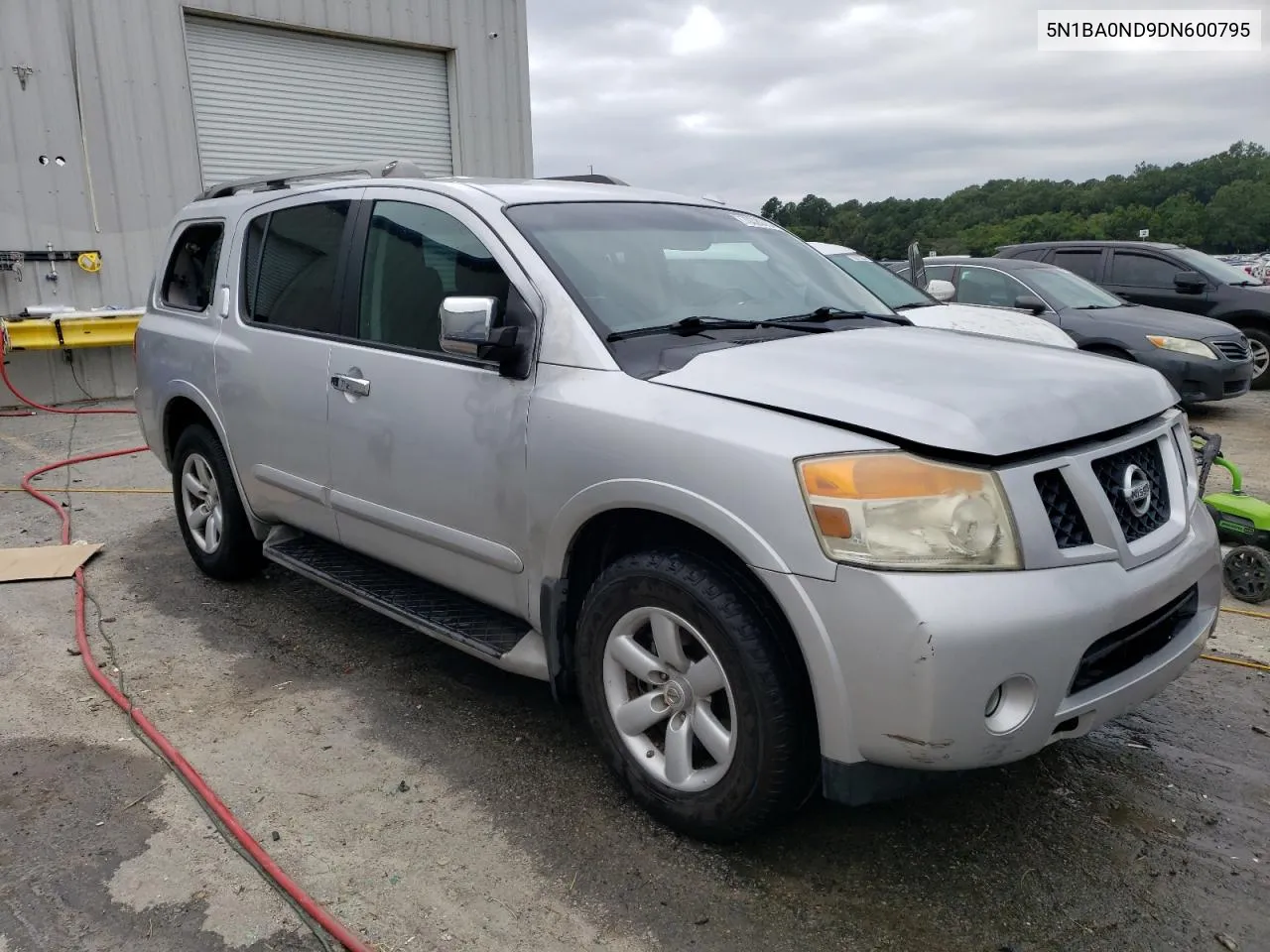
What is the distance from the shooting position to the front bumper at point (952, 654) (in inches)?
82.9

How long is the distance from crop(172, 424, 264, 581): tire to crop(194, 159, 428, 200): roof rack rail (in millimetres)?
1225

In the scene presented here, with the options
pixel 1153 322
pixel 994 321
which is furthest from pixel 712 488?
pixel 1153 322

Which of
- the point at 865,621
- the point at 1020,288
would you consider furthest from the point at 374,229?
the point at 1020,288

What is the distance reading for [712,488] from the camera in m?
2.38

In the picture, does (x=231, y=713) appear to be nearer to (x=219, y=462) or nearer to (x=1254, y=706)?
(x=219, y=462)

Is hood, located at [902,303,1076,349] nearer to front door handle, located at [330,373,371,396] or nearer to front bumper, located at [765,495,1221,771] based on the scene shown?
front door handle, located at [330,373,371,396]

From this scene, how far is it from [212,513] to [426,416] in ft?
6.58

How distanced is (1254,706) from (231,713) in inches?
142

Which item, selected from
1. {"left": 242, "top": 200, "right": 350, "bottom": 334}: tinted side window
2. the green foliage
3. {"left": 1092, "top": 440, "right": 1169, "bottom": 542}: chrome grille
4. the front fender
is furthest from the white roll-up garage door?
{"left": 1092, "top": 440, "right": 1169, "bottom": 542}: chrome grille

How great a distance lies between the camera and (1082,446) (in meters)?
2.44

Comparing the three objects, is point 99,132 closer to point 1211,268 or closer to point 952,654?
point 952,654

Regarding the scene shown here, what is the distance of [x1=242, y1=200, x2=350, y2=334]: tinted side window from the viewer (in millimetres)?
3797

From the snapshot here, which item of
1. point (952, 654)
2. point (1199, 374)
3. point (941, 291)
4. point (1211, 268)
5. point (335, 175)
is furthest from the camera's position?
point (1211, 268)

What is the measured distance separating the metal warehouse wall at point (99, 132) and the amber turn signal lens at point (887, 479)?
10916 mm
